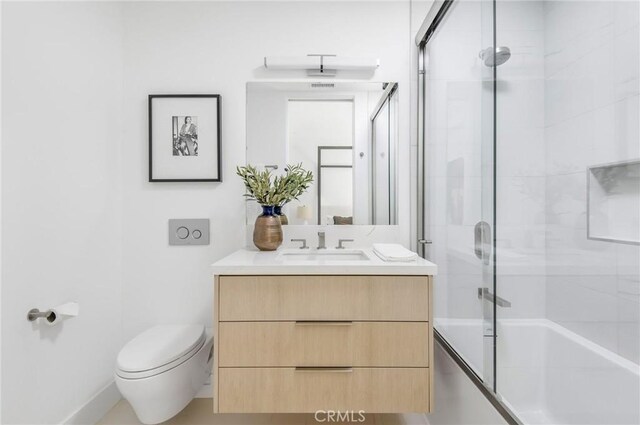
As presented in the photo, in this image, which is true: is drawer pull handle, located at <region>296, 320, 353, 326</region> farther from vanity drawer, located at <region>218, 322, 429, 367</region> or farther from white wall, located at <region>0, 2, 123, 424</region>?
white wall, located at <region>0, 2, 123, 424</region>

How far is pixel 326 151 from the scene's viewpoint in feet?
6.18

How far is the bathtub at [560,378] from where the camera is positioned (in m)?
0.90

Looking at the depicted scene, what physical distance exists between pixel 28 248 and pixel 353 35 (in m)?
1.82

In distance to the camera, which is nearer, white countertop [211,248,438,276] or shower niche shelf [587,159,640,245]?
shower niche shelf [587,159,640,245]

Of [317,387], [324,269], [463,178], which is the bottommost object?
[317,387]

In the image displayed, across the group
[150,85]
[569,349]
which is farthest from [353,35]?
[569,349]

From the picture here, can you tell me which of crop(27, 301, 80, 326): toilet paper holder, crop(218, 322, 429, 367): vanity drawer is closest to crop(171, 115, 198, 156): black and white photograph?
crop(27, 301, 80, 326): toilet paper holder

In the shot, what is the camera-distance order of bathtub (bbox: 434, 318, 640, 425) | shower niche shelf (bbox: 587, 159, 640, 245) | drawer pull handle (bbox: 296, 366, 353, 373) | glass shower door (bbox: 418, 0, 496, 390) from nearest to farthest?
shower niche shelf (bbox: 587, 159, 640, 245), bathtub (bbox: 434, 318, 640, 425), glass shower door (bbox: 418, 0, 496, 390), drawer pull handle (bbox: 296, 366, 353, 373)

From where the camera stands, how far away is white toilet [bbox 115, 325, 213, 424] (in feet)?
4.48

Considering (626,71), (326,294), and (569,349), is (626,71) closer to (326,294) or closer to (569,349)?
(569,349)

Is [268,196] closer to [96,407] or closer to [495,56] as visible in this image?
[495,56]

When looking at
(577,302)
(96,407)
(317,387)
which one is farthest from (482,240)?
(96,407)

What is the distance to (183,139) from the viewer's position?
6.15 ft

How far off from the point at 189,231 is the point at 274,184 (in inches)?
21.7
